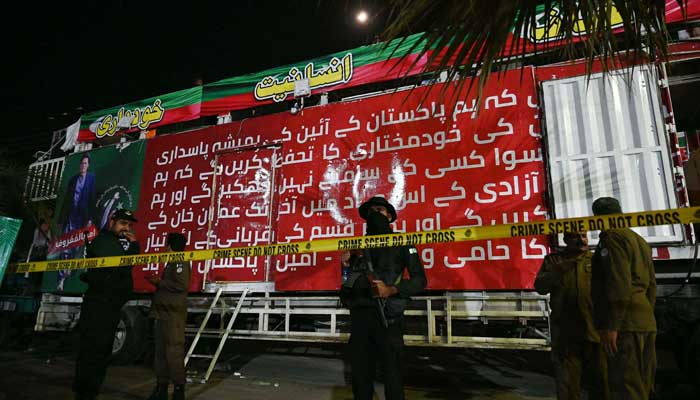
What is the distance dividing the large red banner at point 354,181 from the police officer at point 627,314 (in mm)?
1668

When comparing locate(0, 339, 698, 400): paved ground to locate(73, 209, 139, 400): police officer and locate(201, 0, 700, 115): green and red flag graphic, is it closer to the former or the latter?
locate(73, 209, 139, 400): police officer

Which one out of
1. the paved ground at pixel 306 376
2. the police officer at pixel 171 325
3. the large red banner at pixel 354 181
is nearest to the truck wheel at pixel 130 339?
the paved ground at pixel 306 376

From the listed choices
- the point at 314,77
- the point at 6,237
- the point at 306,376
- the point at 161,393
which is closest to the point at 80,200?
the point at 6,237

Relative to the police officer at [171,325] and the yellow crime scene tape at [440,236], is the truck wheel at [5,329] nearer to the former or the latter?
the yellow crime scene tape at [440,236]

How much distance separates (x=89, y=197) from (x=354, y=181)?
5.18m

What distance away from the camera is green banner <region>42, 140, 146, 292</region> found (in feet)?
22.8

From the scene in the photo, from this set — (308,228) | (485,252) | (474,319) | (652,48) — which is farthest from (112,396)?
(652,48)

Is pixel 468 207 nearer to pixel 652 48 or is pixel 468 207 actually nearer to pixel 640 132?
pixel 640 132

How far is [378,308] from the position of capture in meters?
2.76

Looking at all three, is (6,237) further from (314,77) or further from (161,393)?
(314,77)

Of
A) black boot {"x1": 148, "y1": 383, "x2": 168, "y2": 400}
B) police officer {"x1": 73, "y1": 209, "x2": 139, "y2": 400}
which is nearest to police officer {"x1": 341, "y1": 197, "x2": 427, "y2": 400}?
black boot {"x1": 148, "y1": 383, "x2": 168, "y2": 400}

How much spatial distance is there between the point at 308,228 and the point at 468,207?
6.93 ft

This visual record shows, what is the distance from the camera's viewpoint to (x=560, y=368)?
3.10 m

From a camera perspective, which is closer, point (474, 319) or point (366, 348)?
point (366, 348)
